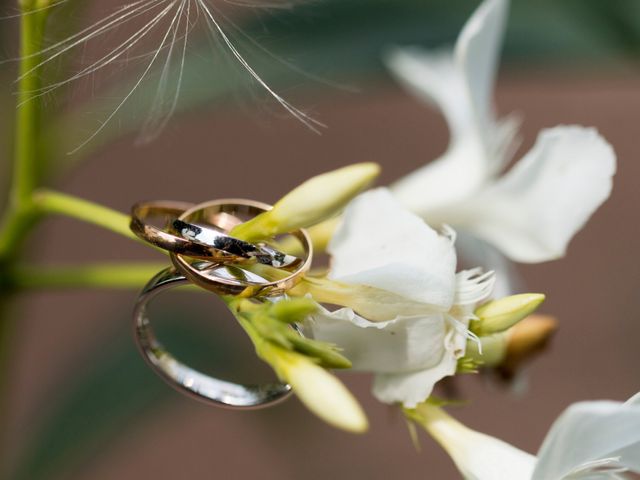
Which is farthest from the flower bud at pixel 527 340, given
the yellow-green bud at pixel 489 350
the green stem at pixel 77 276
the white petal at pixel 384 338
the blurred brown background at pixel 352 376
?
the blurred brown background at pixel 352 376

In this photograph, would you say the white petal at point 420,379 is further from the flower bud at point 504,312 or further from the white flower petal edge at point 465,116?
the white flower petal edge at point 465,116

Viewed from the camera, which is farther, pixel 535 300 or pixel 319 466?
pixel 319 466

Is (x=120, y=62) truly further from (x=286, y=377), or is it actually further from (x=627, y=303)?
(x=627, y=303)

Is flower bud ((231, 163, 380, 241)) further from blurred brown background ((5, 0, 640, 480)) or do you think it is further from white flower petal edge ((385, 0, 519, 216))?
blurred brown background ((5, 0, 640, 480))

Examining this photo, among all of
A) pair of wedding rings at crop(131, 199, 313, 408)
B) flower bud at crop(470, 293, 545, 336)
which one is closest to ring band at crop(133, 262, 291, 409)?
pair of wedding rings at crop(131, 199, 313, 408)

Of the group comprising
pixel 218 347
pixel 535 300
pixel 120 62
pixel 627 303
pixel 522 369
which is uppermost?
pixel 120 62

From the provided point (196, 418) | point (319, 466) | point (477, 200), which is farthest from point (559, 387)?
point (477, 200)
